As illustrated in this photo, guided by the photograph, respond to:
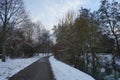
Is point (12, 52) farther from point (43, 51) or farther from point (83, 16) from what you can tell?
point (43, 51)

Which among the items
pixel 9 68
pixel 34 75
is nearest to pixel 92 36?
pixel 9 68

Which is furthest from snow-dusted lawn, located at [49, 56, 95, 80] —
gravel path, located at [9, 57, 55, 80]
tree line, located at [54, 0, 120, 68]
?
tree line, located at [54, 0, 120, 68]

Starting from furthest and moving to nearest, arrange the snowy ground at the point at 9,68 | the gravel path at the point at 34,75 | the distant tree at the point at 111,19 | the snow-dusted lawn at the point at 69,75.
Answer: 1. the distant tree at the point at 111,19
2. the snowy ground at the point at 9,68
3. the snow-dusted lawn at the point at 69,75
4. the gravel path at the point at 34,75

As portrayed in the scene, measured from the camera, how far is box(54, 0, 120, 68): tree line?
37.4 metres

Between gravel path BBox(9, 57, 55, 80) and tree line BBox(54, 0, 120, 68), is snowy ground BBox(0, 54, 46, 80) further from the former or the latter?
tree line BBox(54, 0, 120, 68)

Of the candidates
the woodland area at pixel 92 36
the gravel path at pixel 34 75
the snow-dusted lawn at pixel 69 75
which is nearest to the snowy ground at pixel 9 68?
the gravel path at pixel 34 75

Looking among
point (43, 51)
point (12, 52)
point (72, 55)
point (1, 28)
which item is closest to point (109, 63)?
point (72, 55)

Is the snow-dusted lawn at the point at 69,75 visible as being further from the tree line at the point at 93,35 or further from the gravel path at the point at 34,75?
the tree line at the point at 93,35

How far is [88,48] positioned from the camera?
41438 millimetres

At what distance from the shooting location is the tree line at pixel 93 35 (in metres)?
37.4

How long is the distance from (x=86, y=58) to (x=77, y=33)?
15.6ft

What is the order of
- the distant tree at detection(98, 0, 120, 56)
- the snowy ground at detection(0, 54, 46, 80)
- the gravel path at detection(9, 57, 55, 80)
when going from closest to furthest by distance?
the gravel path at detection(9, 57, 55, 80), the snowy ground at detection(0, 54, 46, 80), the distant tree at detection(98, 0, 120, 56)

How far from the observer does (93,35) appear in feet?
138

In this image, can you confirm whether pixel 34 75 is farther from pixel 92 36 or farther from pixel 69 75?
pixel 92 36
